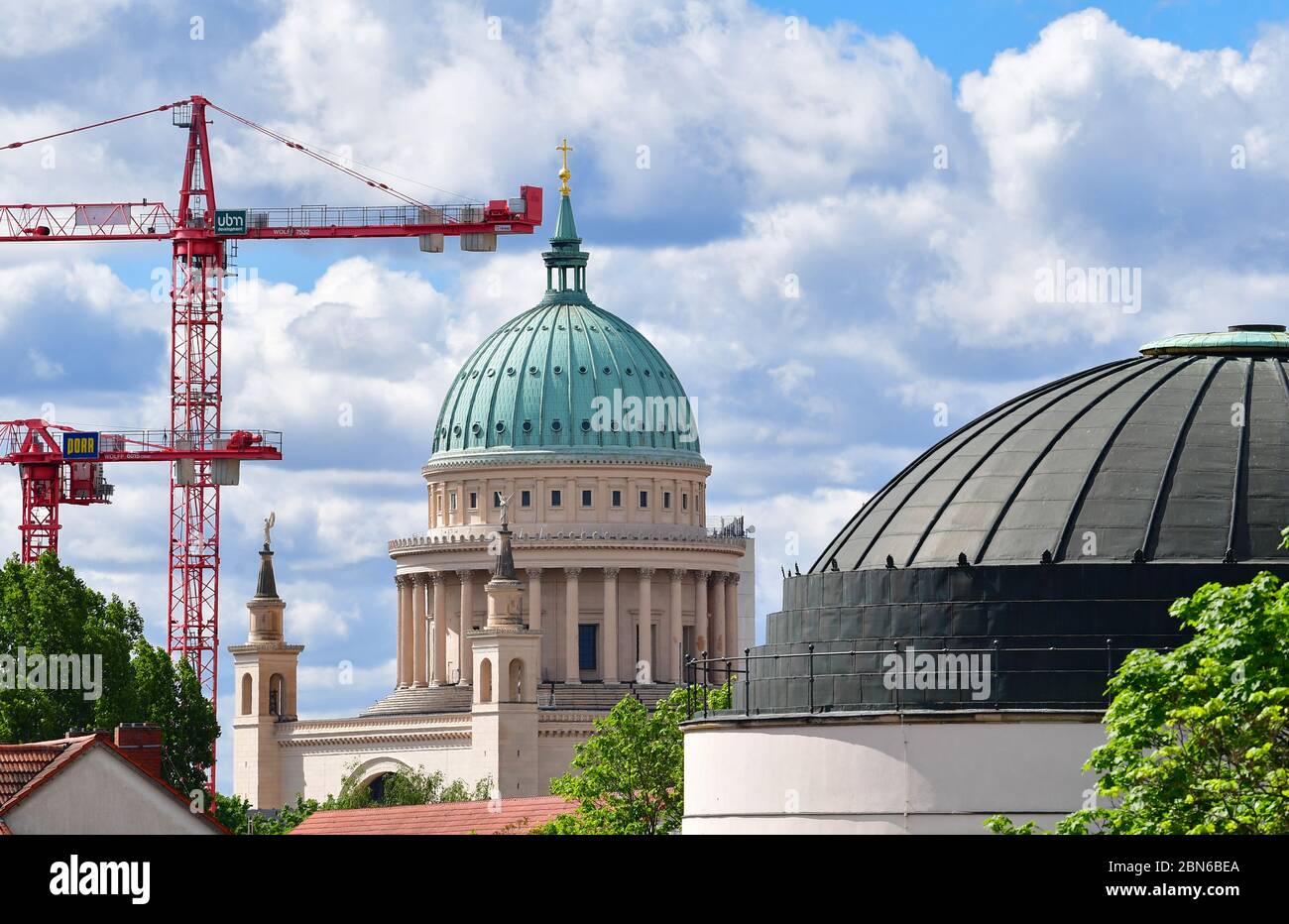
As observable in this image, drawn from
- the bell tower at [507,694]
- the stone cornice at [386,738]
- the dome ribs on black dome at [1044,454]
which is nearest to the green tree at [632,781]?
the dome ribs on black dome at [1044,454]

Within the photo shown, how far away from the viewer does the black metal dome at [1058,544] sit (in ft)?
144

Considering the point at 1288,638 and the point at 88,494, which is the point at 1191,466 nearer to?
the point at 1288,638

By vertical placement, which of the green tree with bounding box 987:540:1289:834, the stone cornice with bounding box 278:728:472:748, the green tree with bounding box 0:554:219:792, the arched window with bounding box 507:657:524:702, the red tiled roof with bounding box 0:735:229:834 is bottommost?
the green tree with bounding box 987:540:1289:834

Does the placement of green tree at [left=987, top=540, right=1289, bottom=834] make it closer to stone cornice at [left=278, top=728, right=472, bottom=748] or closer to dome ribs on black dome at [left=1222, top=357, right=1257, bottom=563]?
dome ribs on black dome at [left=1222, top=357, right=1257, bottom=563]

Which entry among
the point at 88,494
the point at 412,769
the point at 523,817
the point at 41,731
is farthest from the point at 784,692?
the point at 412,769

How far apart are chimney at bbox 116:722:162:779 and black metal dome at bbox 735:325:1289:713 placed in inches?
633

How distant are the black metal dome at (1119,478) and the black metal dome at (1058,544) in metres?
0.04

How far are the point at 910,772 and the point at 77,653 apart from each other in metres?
73.9

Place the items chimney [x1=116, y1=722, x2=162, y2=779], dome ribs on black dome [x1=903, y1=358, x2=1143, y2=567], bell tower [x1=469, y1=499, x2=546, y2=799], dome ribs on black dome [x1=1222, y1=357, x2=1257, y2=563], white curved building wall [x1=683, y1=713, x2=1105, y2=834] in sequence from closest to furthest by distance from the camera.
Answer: white curved building wall [x1=683, y1=713, x2=1105, y2=834] → dome ribs on black dome [x1=1222, y1=357, x2=1257, y2=563] → dome ribs on black dome [x1=903, y1=358, x2=1143, y2=567] → chimney [x1=116, y1=722, x2=162, y2=779] → bell tower [x1=469, y1=499, x2=546, y2=799]

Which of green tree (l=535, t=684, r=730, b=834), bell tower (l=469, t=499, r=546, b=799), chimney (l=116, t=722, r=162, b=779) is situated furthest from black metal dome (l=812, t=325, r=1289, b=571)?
bell tower (l=469, t=499, r=546, b=799)

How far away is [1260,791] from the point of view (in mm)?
26766

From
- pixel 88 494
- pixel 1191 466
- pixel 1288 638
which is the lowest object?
pixel 1288 638

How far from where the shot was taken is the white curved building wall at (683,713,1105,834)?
40.9 metres
